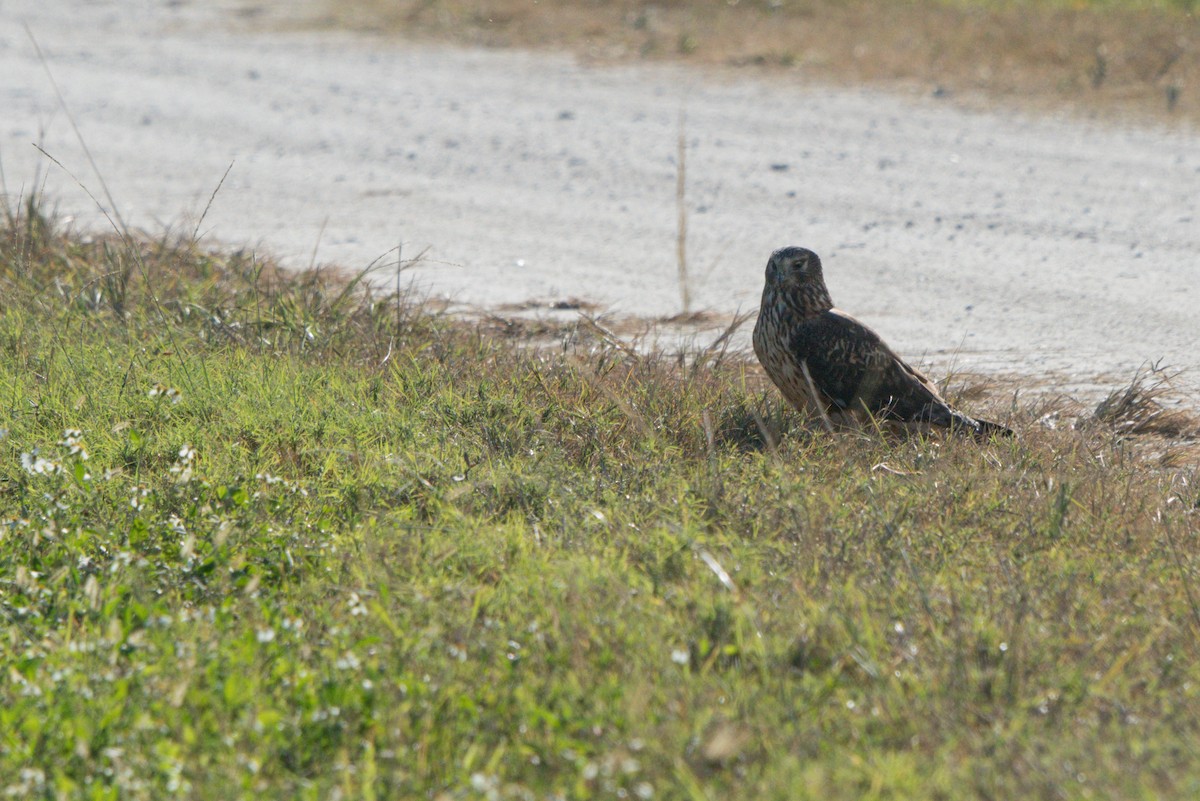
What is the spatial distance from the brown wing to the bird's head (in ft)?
0.94

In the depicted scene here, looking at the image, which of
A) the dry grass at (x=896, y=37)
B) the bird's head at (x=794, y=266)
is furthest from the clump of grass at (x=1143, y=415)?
the dry grass at (x=896, y=37)

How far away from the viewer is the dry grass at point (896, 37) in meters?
10.7

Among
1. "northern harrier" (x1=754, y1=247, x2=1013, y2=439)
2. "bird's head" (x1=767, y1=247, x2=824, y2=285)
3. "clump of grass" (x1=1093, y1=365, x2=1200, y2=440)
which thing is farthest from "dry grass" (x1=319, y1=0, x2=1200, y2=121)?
"northern harrier" (x1=754, y1=247, x2=1013, y2=439)

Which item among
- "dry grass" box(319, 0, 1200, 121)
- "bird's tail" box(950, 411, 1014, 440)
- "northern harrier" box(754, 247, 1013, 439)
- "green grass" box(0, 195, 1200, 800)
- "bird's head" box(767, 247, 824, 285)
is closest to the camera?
"green grass" box(0, 195, 1200, 800)

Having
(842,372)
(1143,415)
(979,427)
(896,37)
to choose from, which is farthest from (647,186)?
(979,427)

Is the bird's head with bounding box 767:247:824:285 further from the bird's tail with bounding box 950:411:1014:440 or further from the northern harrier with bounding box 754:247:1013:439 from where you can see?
the bird's tail with bounding box 950:411:1014:440

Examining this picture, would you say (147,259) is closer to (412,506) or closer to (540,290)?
(540,290)

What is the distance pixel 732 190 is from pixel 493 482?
187 inches

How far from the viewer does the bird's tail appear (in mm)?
4910

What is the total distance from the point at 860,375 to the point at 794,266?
0.54 meters

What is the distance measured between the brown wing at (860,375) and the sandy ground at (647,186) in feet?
3.05

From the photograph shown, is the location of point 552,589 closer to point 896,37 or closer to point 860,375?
point 860,375

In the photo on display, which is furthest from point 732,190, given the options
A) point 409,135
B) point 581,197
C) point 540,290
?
point 409,135

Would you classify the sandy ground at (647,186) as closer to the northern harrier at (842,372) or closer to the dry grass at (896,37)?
the dry grass at (896,37)
